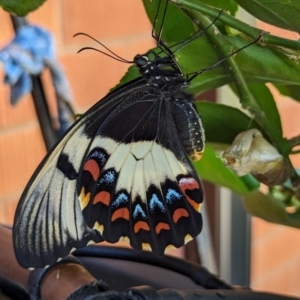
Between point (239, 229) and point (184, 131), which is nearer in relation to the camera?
point (184, 131)

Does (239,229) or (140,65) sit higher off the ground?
(140,65)

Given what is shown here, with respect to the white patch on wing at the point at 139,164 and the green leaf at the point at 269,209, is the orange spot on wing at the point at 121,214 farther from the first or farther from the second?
the green leaf at the point at 269,209

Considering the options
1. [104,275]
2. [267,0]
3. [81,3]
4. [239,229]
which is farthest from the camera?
[239,229]

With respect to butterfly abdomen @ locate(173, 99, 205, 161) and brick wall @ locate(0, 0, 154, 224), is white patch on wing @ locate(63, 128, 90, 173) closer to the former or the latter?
butterfly abdomen @ locate(173, 99, 205, 161)

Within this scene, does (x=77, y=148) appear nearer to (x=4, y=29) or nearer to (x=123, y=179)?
(x=123, y=179)

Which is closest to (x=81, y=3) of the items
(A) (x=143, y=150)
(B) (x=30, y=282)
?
(A) (x=143, y=150)

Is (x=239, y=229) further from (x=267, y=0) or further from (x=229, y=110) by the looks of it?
(x=267, y=0)

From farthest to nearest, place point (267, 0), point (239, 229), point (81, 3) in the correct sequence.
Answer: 1. point (239, 229)
2. point (81, 3)
3. point (267, 0)

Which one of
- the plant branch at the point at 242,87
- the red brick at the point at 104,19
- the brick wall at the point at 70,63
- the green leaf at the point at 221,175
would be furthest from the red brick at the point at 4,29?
the plant branch at the point at 242,87

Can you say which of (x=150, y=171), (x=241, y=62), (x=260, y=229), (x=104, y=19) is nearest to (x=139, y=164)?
(x=150, y=171)
